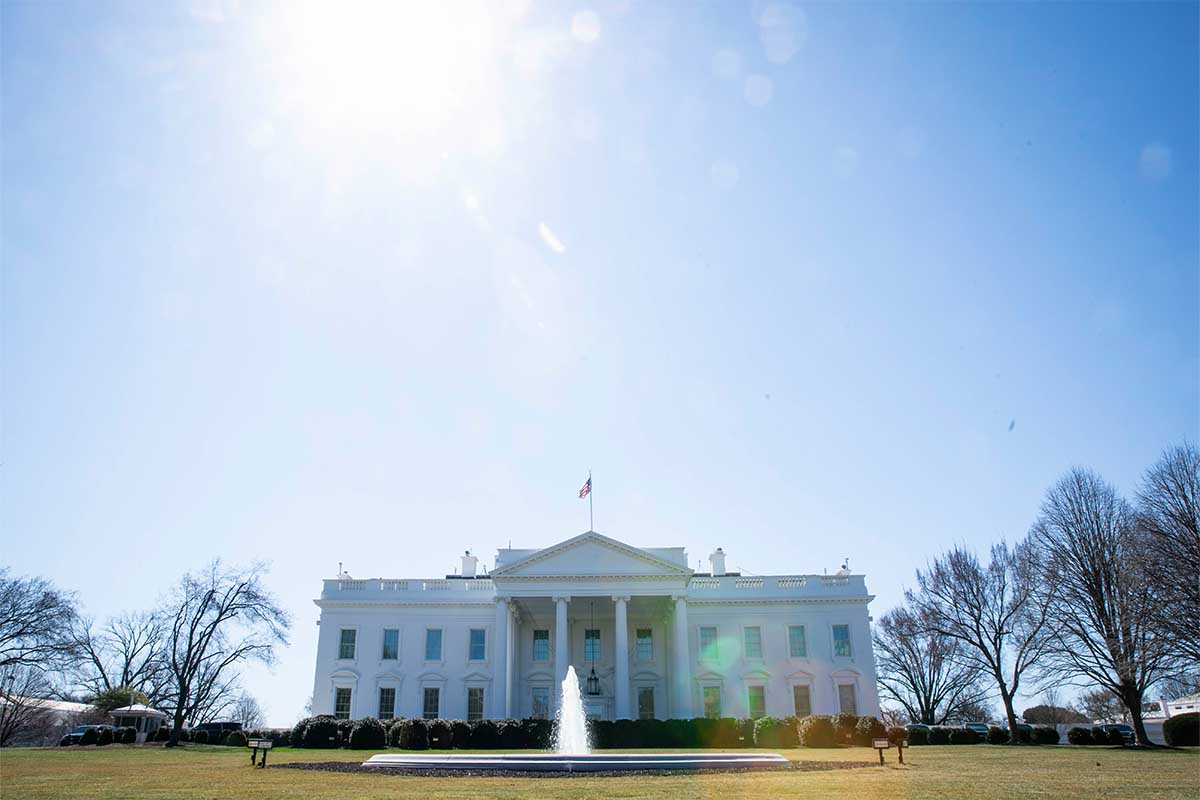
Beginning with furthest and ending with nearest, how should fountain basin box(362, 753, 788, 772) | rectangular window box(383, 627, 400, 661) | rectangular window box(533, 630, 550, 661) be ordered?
rectangular window box(533, 630, 550, 661), rectangular window box(383, 627, 400, 661), fountain basin box(362, 753, 788, 772)

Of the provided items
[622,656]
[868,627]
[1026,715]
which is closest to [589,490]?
[622,656]

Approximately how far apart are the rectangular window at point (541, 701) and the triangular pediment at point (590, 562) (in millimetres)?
7002

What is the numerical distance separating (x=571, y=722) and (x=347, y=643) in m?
16.2

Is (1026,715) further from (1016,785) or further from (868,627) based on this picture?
(1016,785)

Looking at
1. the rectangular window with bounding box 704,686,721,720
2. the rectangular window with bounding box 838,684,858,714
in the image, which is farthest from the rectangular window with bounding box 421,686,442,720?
the rectangular window with bounding box 838,684,858,714

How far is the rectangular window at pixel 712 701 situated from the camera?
1731 inches

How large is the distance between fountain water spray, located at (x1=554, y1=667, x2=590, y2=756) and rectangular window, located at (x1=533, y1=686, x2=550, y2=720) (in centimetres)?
140

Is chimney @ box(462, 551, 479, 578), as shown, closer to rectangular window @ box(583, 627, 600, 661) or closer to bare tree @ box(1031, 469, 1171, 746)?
rectangular window @ box(583, 627, 600, 661)

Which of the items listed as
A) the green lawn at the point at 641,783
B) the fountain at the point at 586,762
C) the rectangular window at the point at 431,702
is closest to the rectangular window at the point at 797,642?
the rectangular window at the point at 431,702

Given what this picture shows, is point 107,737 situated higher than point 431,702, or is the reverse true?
point 431,702

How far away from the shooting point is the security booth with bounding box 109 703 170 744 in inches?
1757

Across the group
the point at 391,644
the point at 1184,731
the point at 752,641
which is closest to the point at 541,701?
the point at 391,644

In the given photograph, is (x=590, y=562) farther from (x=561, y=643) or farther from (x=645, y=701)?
(x=645, y=701)

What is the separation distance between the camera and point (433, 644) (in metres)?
46.0
